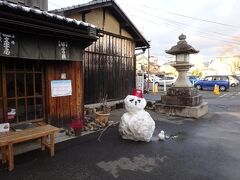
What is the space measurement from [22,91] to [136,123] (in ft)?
11.5

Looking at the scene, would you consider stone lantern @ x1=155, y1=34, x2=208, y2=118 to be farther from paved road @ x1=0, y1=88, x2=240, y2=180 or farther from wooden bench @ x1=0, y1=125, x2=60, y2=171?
wooden bench @ x1=0, y1=125, x2=60, y2=171

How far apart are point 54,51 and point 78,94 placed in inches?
82.0

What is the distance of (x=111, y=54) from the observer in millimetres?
11625

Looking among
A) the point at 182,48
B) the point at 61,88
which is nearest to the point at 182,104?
the point at 182,48

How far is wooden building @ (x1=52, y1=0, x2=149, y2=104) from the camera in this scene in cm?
1029

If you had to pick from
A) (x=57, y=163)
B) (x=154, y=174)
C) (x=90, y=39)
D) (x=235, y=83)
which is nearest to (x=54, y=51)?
(x=90, y=39)

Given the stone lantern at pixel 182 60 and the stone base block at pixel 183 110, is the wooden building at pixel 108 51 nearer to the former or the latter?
the stone base block at pixel 183 110

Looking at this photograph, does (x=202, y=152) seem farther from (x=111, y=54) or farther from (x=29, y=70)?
(x=111, y=54)

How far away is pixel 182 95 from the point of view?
10492 mm

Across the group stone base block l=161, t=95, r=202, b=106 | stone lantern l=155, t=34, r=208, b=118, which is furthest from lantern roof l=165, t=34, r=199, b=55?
stone base block l=161, t=95, r=202, b=106

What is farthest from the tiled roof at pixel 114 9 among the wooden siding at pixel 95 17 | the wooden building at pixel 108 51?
the wooden siding at pixel 95 17

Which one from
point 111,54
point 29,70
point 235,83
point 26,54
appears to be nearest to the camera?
point 26,54

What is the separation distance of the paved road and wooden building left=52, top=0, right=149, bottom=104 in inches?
154

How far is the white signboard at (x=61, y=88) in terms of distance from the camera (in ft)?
22.9
